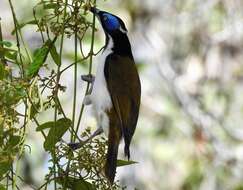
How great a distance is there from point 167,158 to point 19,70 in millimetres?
4792

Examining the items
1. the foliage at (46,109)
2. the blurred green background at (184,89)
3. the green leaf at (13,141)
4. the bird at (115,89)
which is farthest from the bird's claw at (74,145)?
the blurred green background at (184,89)

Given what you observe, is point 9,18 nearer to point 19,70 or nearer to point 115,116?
point 115,116

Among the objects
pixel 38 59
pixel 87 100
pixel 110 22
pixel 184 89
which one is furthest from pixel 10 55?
pixel 184 89

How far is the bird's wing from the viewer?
131 inches

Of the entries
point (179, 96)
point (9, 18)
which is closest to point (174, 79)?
point (179, 96)

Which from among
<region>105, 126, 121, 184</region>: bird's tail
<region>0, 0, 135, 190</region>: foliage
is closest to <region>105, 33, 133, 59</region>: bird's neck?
<region>105, 126, 121, 184</region>: bird's tail

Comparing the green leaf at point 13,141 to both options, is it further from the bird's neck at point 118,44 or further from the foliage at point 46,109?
the bird's neck at point 118,44

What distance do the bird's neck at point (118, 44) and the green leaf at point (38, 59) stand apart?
127 centimetres

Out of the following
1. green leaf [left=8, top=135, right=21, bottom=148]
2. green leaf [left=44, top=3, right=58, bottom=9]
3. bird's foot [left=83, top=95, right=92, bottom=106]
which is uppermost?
green leaf [left=44, top=3, right=58, bottom=9]

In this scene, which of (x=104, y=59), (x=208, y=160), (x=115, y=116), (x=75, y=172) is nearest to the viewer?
(x=75, y=172)

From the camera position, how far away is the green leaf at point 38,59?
2373 mm

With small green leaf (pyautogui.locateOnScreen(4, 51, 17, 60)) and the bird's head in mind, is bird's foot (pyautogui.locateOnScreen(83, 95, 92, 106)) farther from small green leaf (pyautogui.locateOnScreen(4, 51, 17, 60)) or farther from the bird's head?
small green leaf (pyautogui.locateOnScreen(4, 51, 17, 60))

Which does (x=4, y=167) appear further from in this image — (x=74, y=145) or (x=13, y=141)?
(x=74, y=145)

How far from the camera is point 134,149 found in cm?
686
